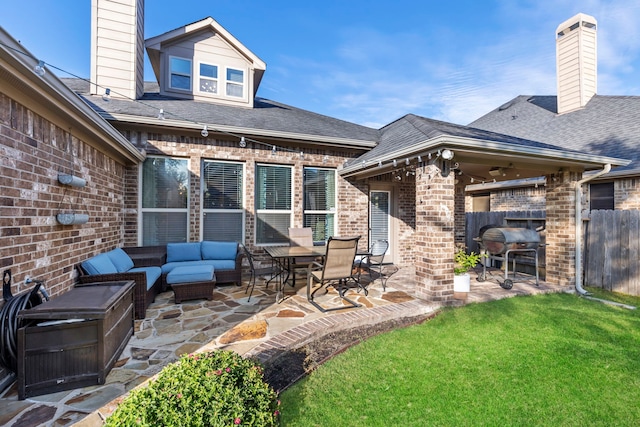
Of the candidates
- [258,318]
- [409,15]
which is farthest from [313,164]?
[409,15]

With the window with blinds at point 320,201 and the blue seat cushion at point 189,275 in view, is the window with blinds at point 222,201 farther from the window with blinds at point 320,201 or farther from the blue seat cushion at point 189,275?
the blue seat cushion at point 189,275

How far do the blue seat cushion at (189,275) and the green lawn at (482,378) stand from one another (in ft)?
8.36

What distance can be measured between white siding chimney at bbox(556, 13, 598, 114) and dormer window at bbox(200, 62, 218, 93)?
11.7m

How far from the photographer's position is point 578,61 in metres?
10.2

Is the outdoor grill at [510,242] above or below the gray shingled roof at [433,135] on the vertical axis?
below

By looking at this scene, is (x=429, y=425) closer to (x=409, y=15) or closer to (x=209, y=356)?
(x=209, y=356)

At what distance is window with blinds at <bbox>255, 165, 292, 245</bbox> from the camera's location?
6.71 metres

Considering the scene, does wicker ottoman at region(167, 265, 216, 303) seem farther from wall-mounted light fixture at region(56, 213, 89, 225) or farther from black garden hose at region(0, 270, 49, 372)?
black garden hose at region(0, 270, 49, 372)

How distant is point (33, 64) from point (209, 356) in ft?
8.91

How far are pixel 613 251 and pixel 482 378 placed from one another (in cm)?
536

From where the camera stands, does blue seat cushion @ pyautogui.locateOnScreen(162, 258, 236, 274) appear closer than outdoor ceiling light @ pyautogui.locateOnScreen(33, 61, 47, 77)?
No

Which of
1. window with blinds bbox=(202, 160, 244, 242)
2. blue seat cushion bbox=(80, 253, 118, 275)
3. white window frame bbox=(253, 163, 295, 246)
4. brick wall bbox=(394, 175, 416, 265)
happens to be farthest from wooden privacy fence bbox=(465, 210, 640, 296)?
blue seat cushion bbox=(80, 253, 118, 275)

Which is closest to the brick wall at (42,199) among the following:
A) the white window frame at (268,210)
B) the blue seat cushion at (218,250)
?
the blue seat cushion at (218,250)

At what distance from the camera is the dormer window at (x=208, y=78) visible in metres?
7.44
